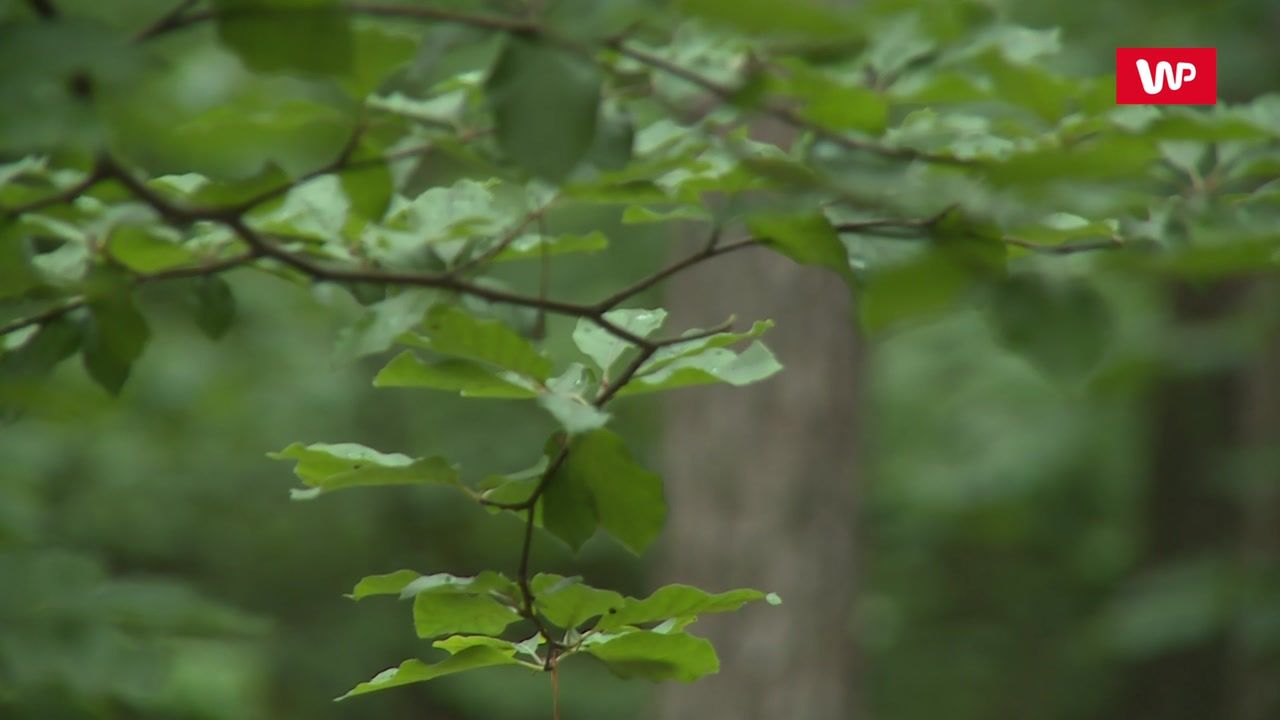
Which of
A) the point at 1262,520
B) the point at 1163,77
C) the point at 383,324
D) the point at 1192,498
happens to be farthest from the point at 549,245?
the point at 1192,498

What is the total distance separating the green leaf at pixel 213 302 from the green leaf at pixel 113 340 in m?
0.05

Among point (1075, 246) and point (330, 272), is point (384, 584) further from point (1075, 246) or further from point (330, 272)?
point (1075, 246)

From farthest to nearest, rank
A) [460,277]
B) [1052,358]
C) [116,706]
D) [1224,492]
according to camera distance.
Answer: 1. [1224,492]
2. [116,706]
3. [460,277]
4. [1052,358]

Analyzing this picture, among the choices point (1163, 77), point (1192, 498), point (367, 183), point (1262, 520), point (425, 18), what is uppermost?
point (425, 18)

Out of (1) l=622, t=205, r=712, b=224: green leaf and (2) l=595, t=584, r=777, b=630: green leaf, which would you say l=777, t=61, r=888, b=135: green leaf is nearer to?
(1) l=622, t=205, r=712, b=224: green leaf

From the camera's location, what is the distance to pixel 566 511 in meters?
0.85

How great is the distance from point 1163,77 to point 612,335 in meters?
0.59

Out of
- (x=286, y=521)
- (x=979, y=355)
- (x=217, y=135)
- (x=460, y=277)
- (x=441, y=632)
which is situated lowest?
(x=286, y=521)

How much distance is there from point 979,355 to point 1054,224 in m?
5.68

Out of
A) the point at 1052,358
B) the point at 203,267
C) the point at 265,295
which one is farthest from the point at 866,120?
the point at 265,295

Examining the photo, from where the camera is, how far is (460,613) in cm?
91

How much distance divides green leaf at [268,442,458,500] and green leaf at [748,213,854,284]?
0.76 ft

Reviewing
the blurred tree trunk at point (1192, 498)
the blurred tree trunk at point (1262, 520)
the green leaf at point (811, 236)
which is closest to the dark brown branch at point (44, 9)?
the green leaf at point (811, 236)

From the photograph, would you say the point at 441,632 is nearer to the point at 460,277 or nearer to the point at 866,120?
the point at 460,277
